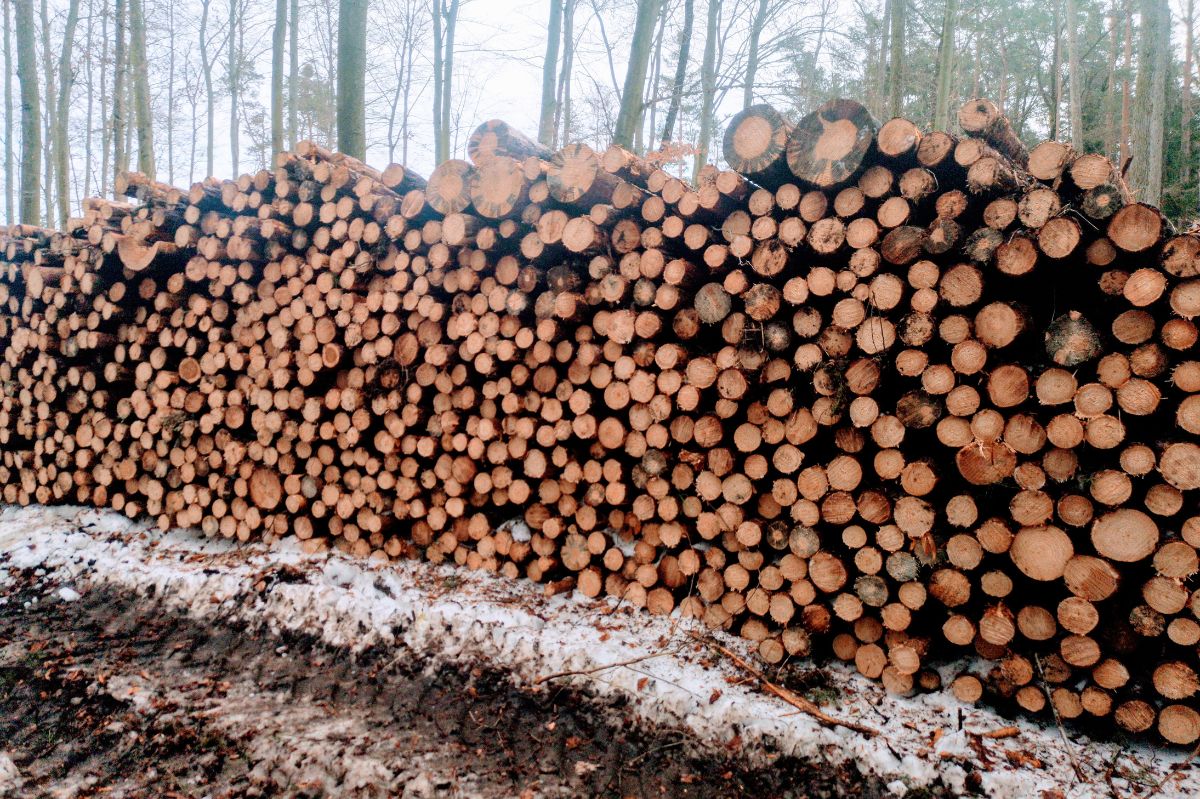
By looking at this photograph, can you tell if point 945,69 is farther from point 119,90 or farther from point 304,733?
point 119,90

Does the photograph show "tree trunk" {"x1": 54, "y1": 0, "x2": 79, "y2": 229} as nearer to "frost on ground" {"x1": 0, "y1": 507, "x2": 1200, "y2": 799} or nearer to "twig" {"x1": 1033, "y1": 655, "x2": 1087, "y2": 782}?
"frost on ground" {"x1": 0, "y1": 507, "x2": 1200, "y2": 799}

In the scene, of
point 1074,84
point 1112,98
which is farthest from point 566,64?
point 1112,98

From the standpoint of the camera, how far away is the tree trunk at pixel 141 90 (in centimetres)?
976

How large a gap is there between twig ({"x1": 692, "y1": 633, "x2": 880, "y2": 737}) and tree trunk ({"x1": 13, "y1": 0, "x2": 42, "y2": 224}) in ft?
36.3

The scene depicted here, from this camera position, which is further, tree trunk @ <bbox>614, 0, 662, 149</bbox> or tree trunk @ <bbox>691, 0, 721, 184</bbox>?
tree trunk @ <bbox>691, 0, 721, 184</bbox>

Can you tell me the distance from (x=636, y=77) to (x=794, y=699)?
24.9 ft

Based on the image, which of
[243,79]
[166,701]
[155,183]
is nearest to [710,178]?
[166,701]

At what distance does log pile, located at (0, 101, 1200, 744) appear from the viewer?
8.44ft

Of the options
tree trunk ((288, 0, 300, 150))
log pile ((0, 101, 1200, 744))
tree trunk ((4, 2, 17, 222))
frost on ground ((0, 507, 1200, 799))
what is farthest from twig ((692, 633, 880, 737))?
tree trunk ((4, 2, 17, 222))

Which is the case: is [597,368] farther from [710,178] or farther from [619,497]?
[710,178]

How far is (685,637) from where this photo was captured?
348cm

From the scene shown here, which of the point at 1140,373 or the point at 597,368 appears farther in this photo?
the point at 597,368

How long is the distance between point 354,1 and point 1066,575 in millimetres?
8295

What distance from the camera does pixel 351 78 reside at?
7.02 m
